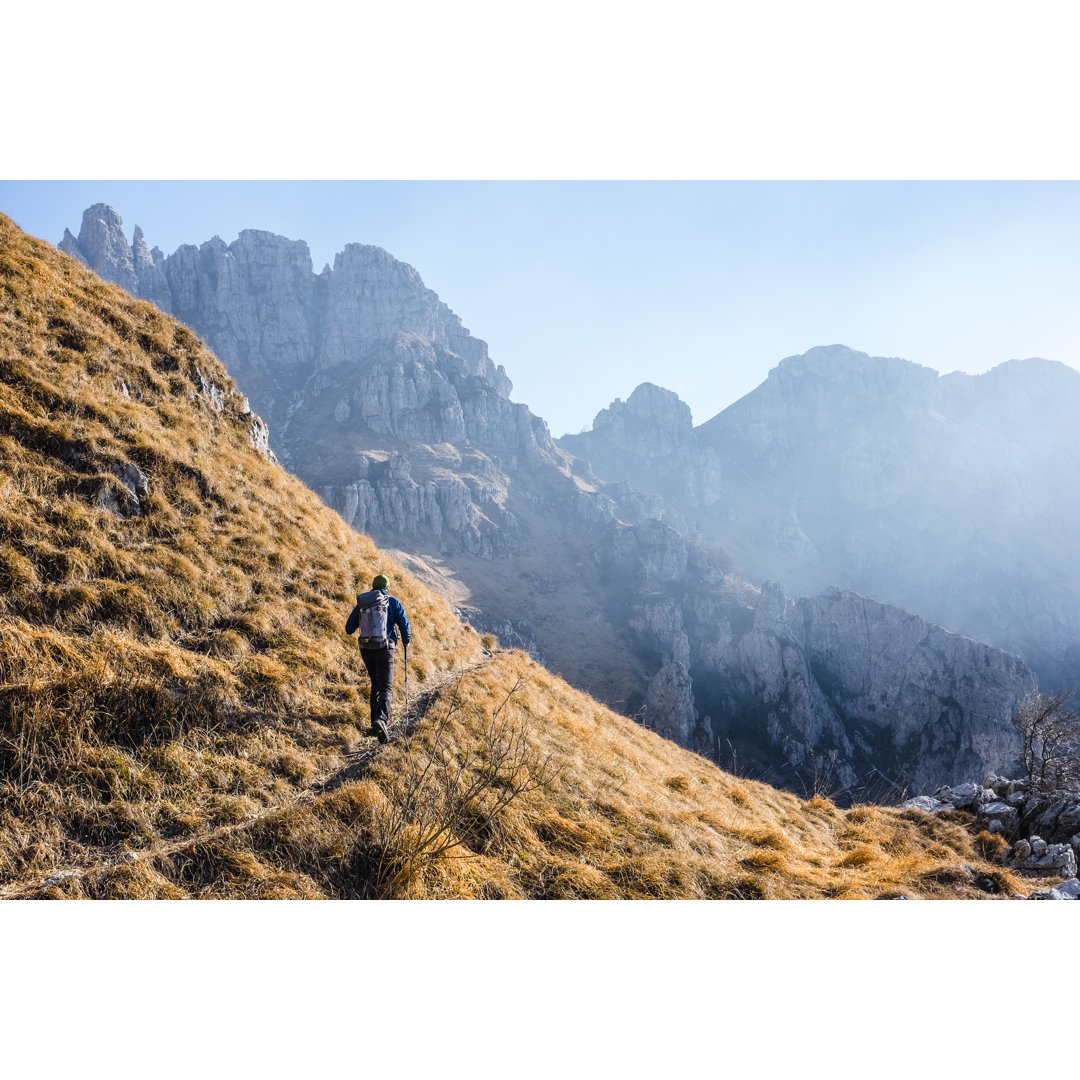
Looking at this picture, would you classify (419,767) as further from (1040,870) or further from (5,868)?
(1040,870)

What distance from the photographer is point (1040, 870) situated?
10203mm

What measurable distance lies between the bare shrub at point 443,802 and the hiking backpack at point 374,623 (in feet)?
5.96

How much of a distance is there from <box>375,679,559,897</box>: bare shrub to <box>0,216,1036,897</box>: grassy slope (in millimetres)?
82

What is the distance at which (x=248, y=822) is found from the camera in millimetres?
5914

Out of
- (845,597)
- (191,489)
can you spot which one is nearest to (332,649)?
(191,489)

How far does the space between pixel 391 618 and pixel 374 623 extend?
592 mm

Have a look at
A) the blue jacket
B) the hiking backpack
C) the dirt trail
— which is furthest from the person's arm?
the dirt trail

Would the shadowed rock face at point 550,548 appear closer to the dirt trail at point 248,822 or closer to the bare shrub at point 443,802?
the bare shrub at point 443,802

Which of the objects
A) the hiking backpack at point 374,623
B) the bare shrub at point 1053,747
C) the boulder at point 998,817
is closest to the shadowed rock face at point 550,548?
the bare shrub at point 1053,747

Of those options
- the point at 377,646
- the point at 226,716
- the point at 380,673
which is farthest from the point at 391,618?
the point at 226,716

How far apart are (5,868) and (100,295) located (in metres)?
16.1

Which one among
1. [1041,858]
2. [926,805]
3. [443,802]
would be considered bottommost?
[926,805]

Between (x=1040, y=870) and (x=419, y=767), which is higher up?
(x=419, y=767)

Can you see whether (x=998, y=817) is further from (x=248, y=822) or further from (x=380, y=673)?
(x=248, y=822)
